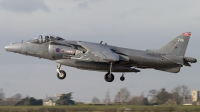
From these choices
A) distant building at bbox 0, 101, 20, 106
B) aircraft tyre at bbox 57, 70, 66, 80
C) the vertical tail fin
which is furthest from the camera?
distant building at bbox 0, 101, 20, 106

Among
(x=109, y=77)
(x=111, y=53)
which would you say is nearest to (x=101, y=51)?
(x=111, y=53)

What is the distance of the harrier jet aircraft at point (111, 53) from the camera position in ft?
188

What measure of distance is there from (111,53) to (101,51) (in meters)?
0.84

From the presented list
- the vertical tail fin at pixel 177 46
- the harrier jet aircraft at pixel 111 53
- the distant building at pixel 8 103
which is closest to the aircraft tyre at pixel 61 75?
the harrier jet aircraft at pixel 111 53

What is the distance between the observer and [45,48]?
58.5 m

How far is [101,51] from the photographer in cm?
5644

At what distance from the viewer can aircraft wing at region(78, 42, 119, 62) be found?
55719 millimetres

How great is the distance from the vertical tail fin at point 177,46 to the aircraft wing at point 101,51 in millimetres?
4670

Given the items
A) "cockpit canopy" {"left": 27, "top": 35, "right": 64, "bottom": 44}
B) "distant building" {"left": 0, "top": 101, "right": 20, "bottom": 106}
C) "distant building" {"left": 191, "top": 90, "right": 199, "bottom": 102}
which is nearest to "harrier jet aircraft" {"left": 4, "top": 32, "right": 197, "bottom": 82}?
"cockpit canopy" {"left": 27, "top": 35, "right": 64, "bottom": 44}

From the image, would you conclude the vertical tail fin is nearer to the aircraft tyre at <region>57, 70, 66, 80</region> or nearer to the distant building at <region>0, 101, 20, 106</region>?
the aircraft tyre at <region>57, 70, 66, 80</region>

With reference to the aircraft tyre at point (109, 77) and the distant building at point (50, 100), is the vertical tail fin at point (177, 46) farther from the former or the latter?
the distant building at point (50, 100)

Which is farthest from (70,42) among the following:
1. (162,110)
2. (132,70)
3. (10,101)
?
(10,101)

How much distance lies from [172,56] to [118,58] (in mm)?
4908

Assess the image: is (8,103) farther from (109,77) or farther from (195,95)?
(195,95)
